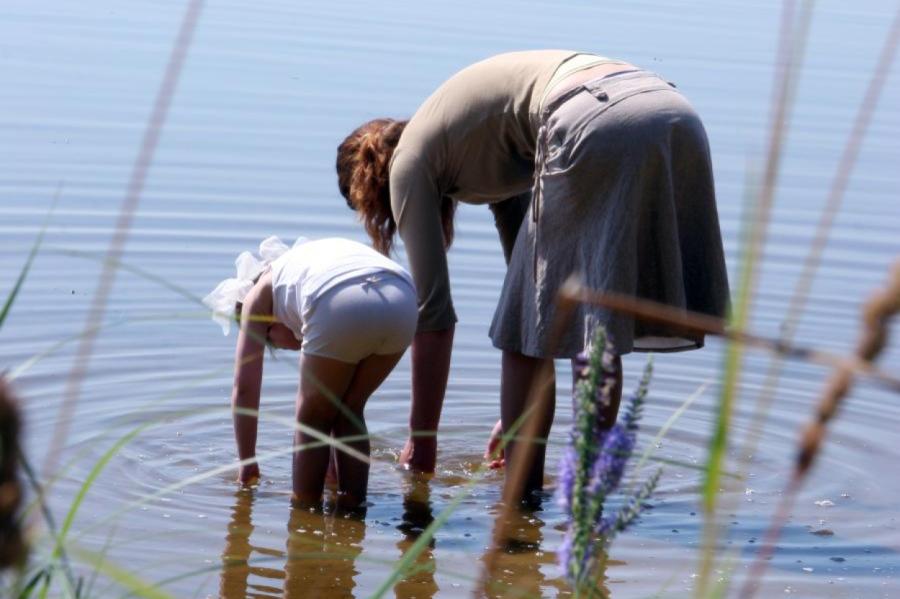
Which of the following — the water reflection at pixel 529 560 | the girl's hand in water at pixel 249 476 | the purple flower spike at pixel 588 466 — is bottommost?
the girl's hand in water at pixel 249 476

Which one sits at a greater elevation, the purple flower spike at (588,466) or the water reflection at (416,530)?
the purple flower spike at (588,466)

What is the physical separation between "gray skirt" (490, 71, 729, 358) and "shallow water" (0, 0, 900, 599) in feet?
2.18

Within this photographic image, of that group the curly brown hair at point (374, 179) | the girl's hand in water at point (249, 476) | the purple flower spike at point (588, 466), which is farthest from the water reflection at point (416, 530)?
the purple flower spike at point (588, 466)

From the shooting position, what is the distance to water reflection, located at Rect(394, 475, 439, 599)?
13.9ft

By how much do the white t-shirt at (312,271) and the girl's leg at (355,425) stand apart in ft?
0.77

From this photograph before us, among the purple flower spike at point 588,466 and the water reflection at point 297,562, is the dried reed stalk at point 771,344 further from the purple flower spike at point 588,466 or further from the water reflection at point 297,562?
the water reflection at point 297,562

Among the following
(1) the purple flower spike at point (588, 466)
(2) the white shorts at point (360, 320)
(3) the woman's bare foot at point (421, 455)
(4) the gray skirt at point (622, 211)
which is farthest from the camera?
(3) the woman's bare foot at point (421, 455)

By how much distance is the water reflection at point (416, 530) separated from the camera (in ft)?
13.9

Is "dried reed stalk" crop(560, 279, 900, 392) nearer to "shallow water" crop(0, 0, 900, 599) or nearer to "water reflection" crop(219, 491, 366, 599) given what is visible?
"shallow water" crop(0, 0, 900, 599)

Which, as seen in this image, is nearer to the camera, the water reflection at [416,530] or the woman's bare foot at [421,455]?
the water reflection at [416,530]

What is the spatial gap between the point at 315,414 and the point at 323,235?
4772 millimetres

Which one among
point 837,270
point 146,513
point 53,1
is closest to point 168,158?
point 837,270

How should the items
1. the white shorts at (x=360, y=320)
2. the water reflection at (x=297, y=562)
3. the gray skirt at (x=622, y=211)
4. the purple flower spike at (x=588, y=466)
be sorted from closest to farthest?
the purple flower spike at (x=588, y=466) → the water reflection at (x=297, y=562) → the gray skirt at (x=622, y=211) → the white shorts at (x=360, y=320)

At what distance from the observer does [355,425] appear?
4.71m
